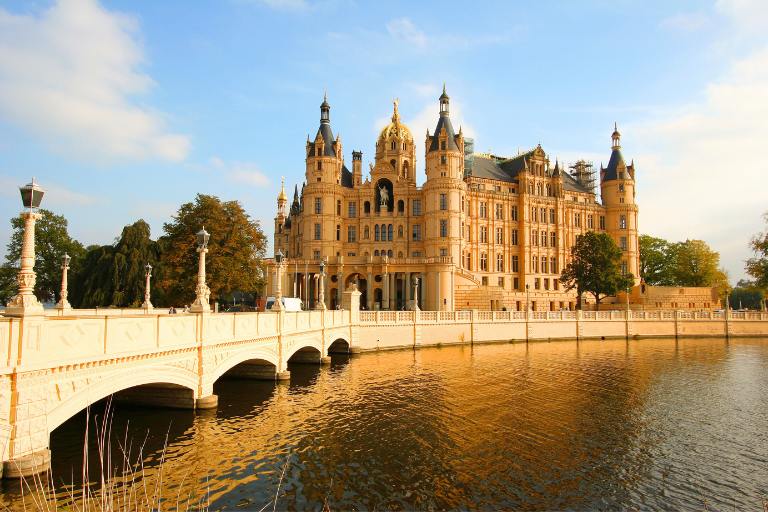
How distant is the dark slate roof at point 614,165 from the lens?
9088cm

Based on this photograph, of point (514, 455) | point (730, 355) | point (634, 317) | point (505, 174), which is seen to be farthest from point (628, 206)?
point (514, 455)

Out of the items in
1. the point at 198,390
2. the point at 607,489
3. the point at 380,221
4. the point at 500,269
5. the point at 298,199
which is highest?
the point at 298,199

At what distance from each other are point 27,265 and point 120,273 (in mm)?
50292

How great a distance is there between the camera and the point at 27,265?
11.4 metres

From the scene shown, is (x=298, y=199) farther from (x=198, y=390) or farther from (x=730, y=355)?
(x=198, y=390)

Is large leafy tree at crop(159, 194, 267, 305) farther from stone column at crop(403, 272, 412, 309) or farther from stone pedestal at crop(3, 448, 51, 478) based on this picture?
stone pedestal at crop(3, 448, 51, 478)

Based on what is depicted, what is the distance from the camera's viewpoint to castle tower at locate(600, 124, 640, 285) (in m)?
88.2

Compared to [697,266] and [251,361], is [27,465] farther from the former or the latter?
[697,266]

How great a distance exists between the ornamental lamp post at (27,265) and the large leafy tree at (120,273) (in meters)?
46.5

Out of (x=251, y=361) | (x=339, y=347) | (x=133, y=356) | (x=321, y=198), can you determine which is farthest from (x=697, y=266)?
(x=133, y=356)

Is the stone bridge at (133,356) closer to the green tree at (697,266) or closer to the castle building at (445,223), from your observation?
the castle building at (445,223)

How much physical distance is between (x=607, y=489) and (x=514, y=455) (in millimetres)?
2982

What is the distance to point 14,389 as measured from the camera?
35.3ft

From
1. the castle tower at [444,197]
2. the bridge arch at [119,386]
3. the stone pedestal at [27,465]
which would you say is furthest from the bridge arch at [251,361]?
the castle tower at [444,197]
